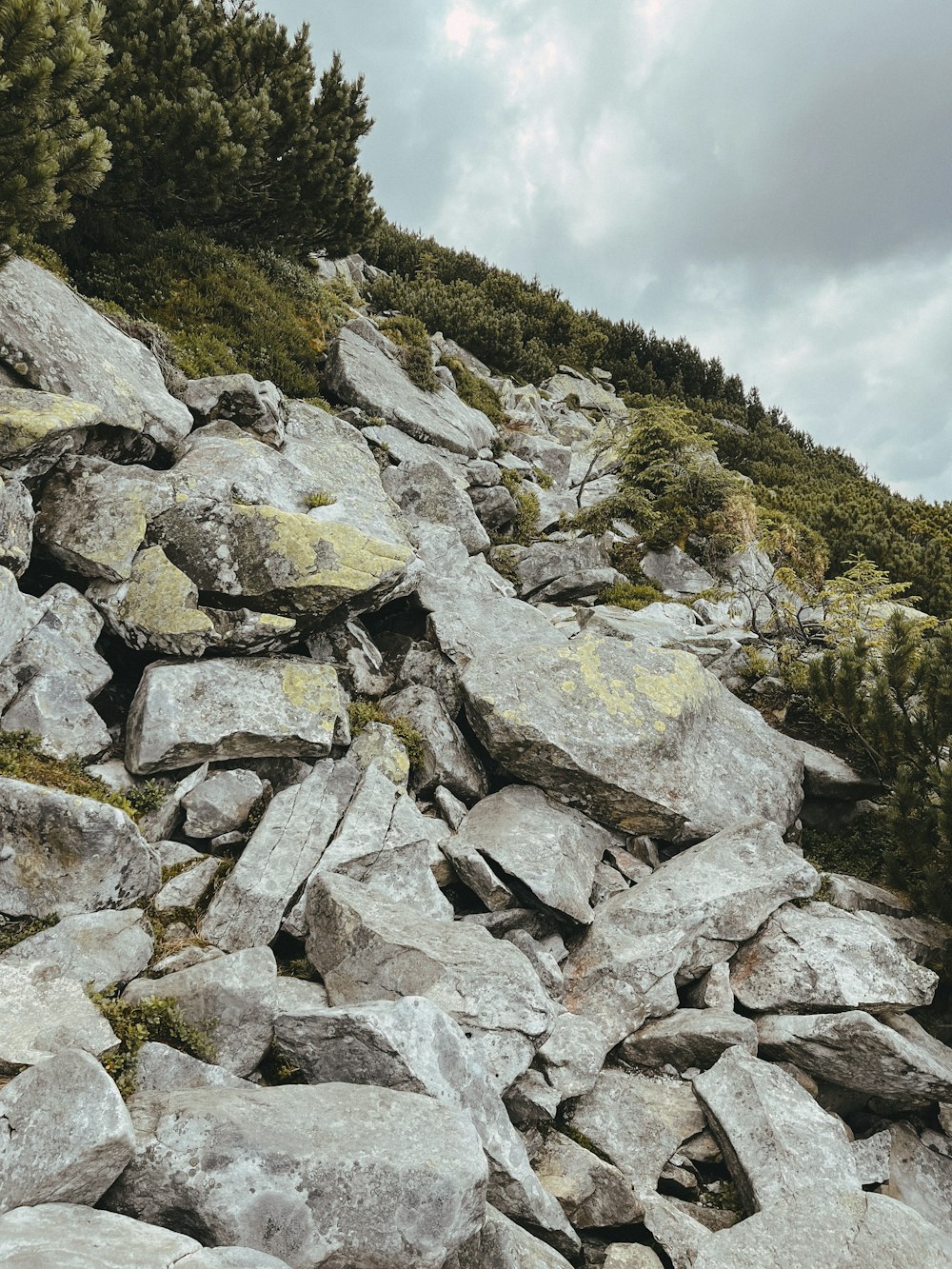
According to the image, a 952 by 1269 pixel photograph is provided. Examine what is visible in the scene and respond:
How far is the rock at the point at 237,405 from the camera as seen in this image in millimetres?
12641

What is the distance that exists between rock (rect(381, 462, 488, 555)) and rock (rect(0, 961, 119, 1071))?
10.5m

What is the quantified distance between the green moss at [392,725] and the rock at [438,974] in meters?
2.75

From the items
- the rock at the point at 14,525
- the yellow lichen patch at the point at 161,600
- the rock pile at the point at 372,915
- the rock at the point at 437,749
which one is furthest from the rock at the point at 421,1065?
the rock at the point at 14,525

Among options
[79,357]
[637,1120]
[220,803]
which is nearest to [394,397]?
[79,357]

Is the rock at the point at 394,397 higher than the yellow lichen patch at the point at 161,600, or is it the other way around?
the rock at the point at 394,397

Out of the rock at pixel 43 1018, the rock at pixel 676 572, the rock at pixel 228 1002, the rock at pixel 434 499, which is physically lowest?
the rock at pixel 43 1018

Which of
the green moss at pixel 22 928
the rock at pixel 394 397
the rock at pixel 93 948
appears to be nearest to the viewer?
the rock at pixel 93 948

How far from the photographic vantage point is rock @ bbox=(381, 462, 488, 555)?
14914 millimetres

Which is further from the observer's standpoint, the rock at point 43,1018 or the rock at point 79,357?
the rock at point 79,357

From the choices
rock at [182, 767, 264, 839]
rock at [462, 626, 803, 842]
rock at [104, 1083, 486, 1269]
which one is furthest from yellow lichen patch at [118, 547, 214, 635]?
rock at [104, 1083, 486, 1269]

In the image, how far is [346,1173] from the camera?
424 centimetres

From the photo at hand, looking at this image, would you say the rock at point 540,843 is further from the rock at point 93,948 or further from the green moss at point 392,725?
the rock at point 93,948

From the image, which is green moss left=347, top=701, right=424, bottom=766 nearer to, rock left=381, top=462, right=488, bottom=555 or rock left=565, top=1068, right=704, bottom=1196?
rock left=565, top=1068, right=704, bottom=1196

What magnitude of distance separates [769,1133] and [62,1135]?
5.65 m
